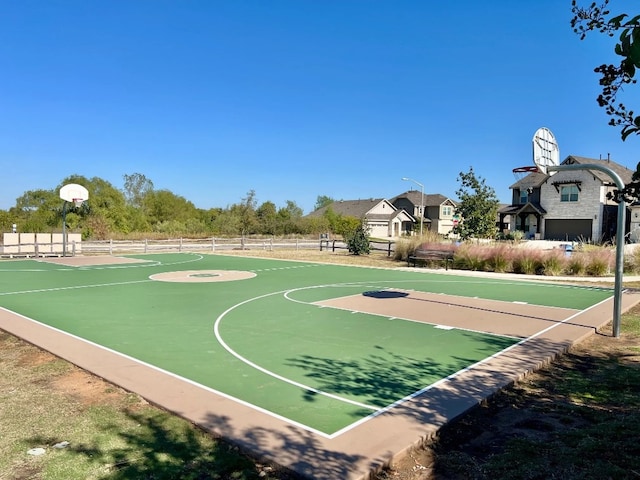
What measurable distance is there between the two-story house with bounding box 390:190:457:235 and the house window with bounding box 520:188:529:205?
72.0ft

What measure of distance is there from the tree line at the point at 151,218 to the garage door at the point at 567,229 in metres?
23.1

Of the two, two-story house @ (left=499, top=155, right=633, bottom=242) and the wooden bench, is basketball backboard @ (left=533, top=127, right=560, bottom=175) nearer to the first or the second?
the wooden bench

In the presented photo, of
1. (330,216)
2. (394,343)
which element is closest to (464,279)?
(394,343)

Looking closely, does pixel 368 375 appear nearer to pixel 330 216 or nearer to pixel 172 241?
pixel 172 241

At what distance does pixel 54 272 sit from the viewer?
63.8 feet

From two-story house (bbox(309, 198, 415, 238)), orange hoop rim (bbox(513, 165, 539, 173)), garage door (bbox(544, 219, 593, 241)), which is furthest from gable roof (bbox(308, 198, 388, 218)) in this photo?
orange hoop rim (bbox(513, 165, 539, 173))

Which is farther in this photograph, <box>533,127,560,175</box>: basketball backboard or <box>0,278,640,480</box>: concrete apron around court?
<box>533,127,560,175</box>: basketball backboard

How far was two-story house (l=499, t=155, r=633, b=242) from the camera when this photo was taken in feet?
141

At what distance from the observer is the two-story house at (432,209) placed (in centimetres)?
7538

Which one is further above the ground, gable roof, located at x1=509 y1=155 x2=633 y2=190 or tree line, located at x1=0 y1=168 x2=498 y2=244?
gable roof, located at x1=509 y1=155 x2=633 y2=190

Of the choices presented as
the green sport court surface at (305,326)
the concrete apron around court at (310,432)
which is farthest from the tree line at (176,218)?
the concrete apron around court at (310,432)

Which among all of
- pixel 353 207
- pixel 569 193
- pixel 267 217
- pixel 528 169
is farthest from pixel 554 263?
pixel 353 207

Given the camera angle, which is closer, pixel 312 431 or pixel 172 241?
pixel 312 431

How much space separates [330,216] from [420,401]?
63.8 metres
